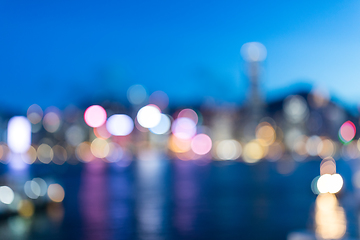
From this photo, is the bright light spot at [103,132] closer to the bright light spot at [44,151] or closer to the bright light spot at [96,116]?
the bright light spot at [96,116]

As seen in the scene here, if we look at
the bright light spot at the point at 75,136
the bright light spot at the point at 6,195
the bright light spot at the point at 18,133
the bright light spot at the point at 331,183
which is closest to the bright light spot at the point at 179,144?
the bright light spot at the point at 75,136

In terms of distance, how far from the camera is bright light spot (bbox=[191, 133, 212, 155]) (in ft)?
502

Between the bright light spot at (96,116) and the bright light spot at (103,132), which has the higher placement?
the bright light spot at (96,116)

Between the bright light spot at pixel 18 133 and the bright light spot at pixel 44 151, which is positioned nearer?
Result: the bright light spot at pixel 18 133

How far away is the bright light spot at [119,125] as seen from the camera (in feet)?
Answer: 501

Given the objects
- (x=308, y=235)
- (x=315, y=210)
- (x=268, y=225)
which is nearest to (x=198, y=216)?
(x=268, y=225)

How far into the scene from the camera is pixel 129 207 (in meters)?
13.8

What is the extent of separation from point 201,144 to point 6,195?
489 ft

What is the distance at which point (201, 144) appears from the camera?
160 metres

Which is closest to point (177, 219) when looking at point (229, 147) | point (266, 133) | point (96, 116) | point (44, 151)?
point (96, 116)

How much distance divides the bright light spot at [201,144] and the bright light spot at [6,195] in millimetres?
135709

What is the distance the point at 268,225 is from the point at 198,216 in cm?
205

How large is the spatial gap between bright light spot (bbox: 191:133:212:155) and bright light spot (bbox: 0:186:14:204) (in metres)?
136

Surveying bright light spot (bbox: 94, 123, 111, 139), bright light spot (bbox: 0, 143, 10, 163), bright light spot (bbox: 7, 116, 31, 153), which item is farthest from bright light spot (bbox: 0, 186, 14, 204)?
bright light spot (bbox: 0, 143, 10, 163)
